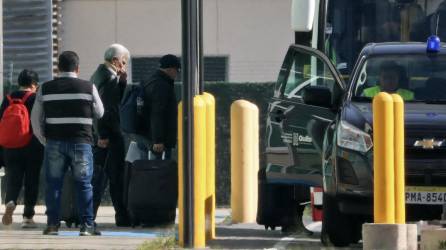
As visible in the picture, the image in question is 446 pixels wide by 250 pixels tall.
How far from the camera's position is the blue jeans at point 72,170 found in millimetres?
13125

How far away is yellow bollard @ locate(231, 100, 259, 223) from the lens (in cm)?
1599

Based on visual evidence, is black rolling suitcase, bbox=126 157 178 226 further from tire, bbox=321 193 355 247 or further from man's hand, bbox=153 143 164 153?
tire, bbox=321 193 355 247

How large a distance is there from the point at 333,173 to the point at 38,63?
12.3 meters

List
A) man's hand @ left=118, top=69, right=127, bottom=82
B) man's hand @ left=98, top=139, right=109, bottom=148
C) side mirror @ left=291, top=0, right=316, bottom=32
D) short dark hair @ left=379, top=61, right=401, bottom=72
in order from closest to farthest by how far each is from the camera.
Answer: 1. short dark hair @ left=379, top=61, right=401, bottom=72
2. man's hand @ left=98, top=139, right=109, bottom=148
3. man's hand @ left=118, top=69, right=127, bottom=82
4. side mirror @ left=291, top=0, right=316, bottom=32

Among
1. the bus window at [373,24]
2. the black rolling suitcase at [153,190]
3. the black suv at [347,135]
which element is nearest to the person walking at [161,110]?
the black rolling suitcase at [153,190]

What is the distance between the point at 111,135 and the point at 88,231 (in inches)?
65.8

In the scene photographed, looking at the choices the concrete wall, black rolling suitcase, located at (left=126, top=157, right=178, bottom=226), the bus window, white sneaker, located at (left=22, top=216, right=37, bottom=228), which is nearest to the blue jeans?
black rolling suitcase, located at (left=126, top=157, right=178, bottom=226)

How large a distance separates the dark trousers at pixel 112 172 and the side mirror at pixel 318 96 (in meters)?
2.80

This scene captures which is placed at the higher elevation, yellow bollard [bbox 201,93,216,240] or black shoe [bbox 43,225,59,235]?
yellow bollard [bbox 201,93,216,240]

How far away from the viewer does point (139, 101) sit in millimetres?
14758

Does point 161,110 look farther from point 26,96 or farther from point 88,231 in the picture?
point 88,231

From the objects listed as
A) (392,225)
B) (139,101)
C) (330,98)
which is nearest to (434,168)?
(392,225)

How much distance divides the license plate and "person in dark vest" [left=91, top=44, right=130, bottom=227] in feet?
13.5

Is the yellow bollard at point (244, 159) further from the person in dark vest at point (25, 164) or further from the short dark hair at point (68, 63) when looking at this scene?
the short dark hair at point (68, 63)
